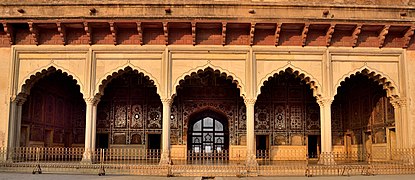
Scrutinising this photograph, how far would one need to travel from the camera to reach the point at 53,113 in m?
15.8

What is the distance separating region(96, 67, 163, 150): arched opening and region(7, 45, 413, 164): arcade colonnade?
3.52 metres

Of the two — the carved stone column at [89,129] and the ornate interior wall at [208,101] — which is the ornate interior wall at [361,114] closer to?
the ornate interior wall at [208,101]

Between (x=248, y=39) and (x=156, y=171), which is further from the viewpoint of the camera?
(x=248, y=39)

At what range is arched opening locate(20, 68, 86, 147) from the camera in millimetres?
13969

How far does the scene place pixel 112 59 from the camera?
42.0 feet

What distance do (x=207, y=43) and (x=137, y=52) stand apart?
210 centimetres

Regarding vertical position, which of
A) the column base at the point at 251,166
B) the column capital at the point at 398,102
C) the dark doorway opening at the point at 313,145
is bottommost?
the column base at the point at 251,166

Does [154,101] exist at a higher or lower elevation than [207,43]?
lower

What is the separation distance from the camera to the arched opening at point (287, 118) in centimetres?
1615

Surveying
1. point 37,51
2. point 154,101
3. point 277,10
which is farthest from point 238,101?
point 37,51

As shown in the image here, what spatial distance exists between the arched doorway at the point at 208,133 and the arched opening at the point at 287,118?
5.26 ft

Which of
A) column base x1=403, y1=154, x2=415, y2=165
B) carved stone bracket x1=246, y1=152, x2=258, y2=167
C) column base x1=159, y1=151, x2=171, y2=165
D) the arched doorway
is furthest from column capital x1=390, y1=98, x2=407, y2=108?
column base x1=159, y1=151, x2=171, y2=165

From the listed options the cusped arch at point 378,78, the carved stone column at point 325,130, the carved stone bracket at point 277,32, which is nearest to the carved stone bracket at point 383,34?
the cusped arch at point 378,78

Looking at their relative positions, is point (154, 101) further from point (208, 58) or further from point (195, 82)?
point (208, 58)
